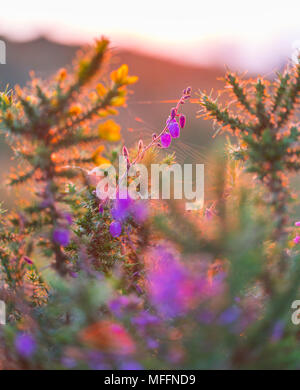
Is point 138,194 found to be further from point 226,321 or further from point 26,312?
point 226,321

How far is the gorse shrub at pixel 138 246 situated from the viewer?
716 millimetres

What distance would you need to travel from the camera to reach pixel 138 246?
1246mm

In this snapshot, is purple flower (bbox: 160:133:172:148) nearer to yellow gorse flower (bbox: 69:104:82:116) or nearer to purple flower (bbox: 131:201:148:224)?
purple flower (bbox: 131:201:148:224)

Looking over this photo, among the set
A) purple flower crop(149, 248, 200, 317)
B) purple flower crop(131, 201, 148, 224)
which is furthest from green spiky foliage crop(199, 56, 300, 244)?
purple flower crop(149, 248, 200, 317)

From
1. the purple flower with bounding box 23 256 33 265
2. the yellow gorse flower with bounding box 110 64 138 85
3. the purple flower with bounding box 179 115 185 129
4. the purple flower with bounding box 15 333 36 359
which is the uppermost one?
the yellow gorse flower with bounding box 110 64 138 85

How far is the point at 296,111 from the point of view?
1.30 m

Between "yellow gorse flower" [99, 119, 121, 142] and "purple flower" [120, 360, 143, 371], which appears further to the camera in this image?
"yellow gorse flower" [99, 119, 121, 142]

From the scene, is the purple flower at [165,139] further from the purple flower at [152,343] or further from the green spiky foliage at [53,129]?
the purple flower at [152,343]

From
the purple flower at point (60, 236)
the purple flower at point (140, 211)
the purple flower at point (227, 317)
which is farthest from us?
the purple flower at point (140, 211)

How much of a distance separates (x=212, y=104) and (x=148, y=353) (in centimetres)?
90

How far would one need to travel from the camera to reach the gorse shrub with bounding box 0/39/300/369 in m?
0.72

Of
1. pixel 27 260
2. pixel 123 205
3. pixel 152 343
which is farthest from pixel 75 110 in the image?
pixel 152 343

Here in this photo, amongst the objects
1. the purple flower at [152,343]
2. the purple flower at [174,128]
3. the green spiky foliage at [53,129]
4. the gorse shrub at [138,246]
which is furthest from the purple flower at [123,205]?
the purple flower at [152,343]
